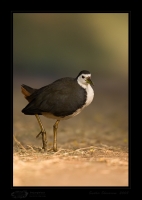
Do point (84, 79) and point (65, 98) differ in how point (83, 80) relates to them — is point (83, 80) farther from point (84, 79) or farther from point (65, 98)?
point (65, 98)

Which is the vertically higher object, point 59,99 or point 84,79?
point 84,79

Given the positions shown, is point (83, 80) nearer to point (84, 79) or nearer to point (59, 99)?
point (84, 79)

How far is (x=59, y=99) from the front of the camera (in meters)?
7.68

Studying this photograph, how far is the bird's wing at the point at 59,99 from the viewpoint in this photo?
7.60 m

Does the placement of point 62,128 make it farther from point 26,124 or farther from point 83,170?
point 83,170

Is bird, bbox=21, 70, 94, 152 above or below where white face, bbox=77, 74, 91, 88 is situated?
below

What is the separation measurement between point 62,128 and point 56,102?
5.02m

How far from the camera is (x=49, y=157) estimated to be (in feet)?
24.7

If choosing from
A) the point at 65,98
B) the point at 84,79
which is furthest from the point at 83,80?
the point at 65,98

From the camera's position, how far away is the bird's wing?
7598 mm

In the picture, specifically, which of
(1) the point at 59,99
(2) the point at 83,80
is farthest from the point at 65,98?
(2) the point at 83,80

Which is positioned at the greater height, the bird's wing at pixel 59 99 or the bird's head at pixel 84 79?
the bird's head at pixel 84 79

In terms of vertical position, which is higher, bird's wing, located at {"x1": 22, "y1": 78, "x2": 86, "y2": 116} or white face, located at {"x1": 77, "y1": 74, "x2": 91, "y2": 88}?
white face, located at {"x1": 77, "y1": 74, "x2": 91, "y2": 88}
